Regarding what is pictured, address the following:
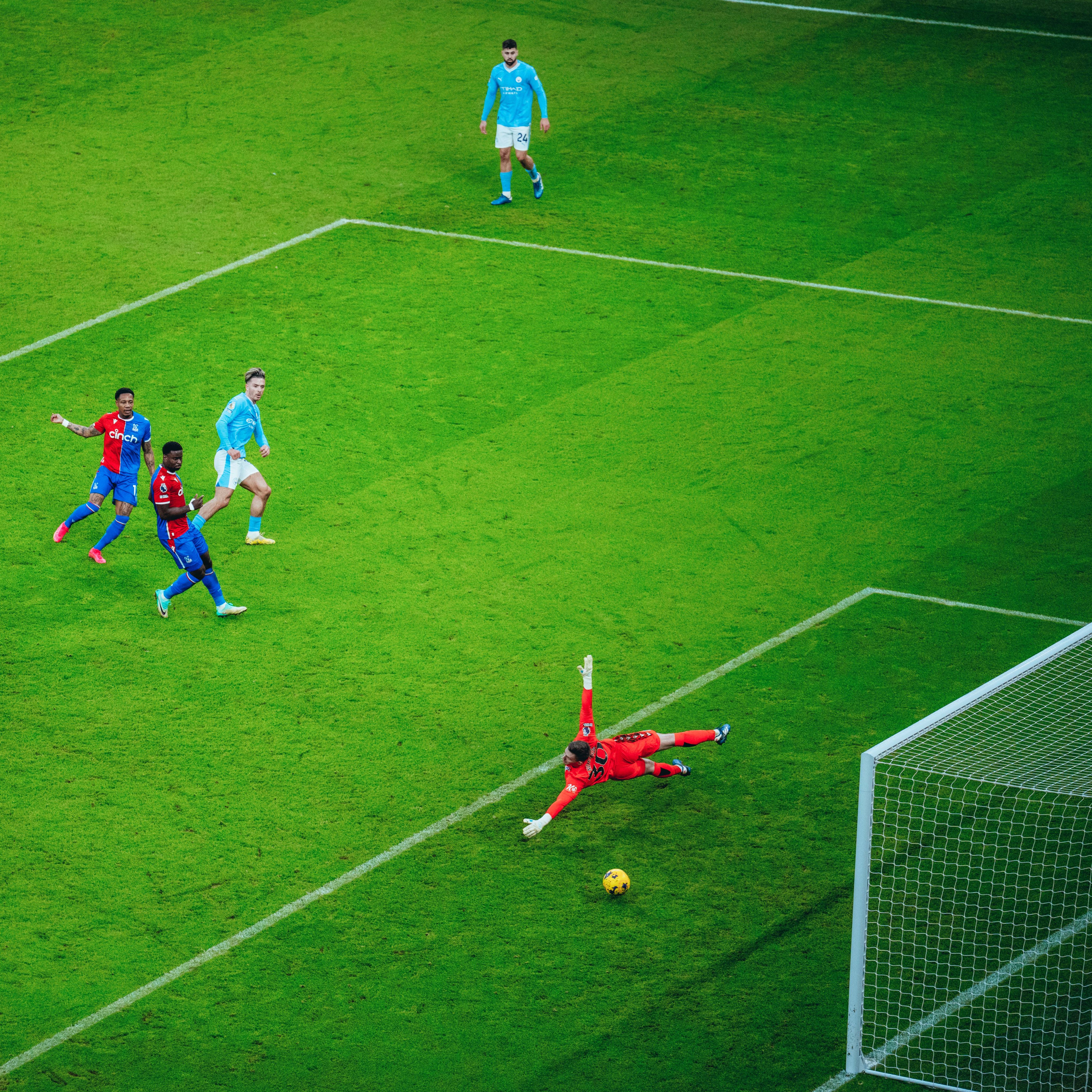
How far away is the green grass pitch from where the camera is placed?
11789 mm

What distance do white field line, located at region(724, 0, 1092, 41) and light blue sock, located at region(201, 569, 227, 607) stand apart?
21075mm

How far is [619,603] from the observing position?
16062mm

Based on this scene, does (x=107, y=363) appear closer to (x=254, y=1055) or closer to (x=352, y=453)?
(x=352, y=453)

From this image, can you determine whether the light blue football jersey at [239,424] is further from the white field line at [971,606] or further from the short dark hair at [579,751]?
the white field line at [971,606]

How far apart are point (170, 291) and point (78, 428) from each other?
259 inches

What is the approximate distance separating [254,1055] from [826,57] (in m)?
23.5

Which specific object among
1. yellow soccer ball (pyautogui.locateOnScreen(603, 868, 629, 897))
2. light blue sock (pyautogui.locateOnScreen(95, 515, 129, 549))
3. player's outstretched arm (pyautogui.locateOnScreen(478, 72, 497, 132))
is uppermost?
player's outstretched arm (pyautogui.locateOnScreen(478, 72, 497, 132))

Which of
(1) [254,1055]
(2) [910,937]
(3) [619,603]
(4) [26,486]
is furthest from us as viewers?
(4) [26,486]

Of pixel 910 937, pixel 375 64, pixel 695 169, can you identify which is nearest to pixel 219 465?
pixel 910 937

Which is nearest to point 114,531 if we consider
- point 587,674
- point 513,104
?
point 587,674

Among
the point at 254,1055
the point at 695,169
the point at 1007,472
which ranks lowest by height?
the point at 254,1055

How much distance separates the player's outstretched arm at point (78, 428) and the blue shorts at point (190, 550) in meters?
1.67

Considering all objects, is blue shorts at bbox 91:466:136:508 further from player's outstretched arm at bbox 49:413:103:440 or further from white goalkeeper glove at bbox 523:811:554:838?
white goalkeeper glove at bbox 523:811:554:838

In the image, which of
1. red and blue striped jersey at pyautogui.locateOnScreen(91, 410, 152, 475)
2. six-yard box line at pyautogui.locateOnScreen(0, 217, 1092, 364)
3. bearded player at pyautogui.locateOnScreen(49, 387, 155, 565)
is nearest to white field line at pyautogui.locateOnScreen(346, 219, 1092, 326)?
six-yard box line at pyautogui.locateOnScreen(0, 217, 1092, 364)
